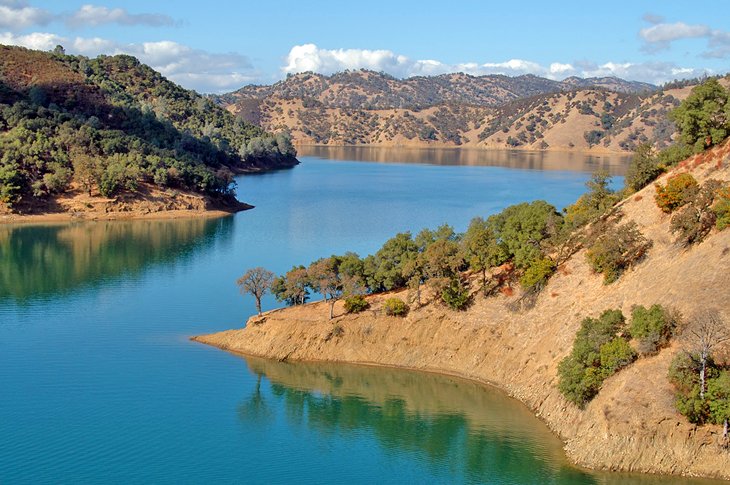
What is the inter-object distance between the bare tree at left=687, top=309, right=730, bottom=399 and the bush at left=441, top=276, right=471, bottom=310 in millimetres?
17739

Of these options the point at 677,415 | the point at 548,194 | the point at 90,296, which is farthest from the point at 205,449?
the point at 548,194

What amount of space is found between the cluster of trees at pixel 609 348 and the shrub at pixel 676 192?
11.2m

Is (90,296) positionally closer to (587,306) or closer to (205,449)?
(205,449)

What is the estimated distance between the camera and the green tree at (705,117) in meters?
59.3

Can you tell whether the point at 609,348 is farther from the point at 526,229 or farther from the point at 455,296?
the point at 526,229

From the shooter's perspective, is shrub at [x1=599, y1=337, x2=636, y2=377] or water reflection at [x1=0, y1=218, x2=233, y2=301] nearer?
shrub at [x1=599, y1=337, x2=636, y2=377]

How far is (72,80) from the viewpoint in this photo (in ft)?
518

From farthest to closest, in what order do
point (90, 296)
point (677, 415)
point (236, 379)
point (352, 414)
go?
point (90, 296) < point (236, 379) < point (352, 414) < point (677, 415)

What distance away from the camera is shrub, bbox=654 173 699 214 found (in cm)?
5334

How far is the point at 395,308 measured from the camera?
57.0m

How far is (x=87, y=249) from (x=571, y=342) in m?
64.1

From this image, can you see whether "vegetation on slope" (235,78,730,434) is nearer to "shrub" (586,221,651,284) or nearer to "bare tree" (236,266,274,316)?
"shrub" (586,221,651,284)

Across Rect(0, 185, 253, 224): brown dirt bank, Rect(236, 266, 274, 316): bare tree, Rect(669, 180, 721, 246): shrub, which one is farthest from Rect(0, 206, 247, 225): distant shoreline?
Rect(669, 180, 721, 246): shrub

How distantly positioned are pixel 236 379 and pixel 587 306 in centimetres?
2384
